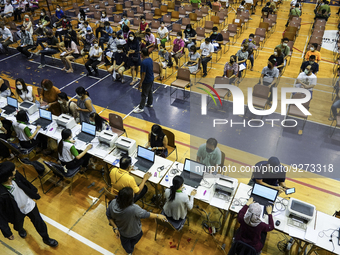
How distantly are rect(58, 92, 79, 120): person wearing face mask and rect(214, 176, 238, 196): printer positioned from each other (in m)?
3.97

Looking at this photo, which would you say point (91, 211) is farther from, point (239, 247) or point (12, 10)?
point (12, 10)

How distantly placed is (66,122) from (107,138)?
1249 millimetres

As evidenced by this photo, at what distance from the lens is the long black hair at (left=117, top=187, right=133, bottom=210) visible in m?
3.27

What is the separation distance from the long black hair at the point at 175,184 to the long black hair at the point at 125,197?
2.43 feet

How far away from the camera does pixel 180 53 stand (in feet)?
32.6

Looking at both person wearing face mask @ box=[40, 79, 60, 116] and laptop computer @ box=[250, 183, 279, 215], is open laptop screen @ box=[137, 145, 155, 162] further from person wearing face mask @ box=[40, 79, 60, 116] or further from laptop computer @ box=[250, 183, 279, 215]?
person wearing face mask @ box=[40, 79, 60, 116]

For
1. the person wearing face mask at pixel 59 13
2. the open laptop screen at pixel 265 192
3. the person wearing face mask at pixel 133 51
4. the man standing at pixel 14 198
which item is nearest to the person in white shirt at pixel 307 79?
the open laptop screen at pixel 265 192

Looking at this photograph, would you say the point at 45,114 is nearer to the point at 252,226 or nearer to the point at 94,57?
the point at 94,57

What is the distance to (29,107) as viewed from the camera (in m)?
6.46

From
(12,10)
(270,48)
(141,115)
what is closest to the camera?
(141,115)

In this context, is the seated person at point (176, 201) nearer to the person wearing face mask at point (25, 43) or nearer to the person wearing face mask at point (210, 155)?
the person wearing face mask at point (210, 155)

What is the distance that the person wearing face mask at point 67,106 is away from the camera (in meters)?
6.33

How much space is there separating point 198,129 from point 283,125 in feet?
7.96

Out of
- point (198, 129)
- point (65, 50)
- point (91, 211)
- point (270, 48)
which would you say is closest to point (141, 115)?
point (198, 129)
